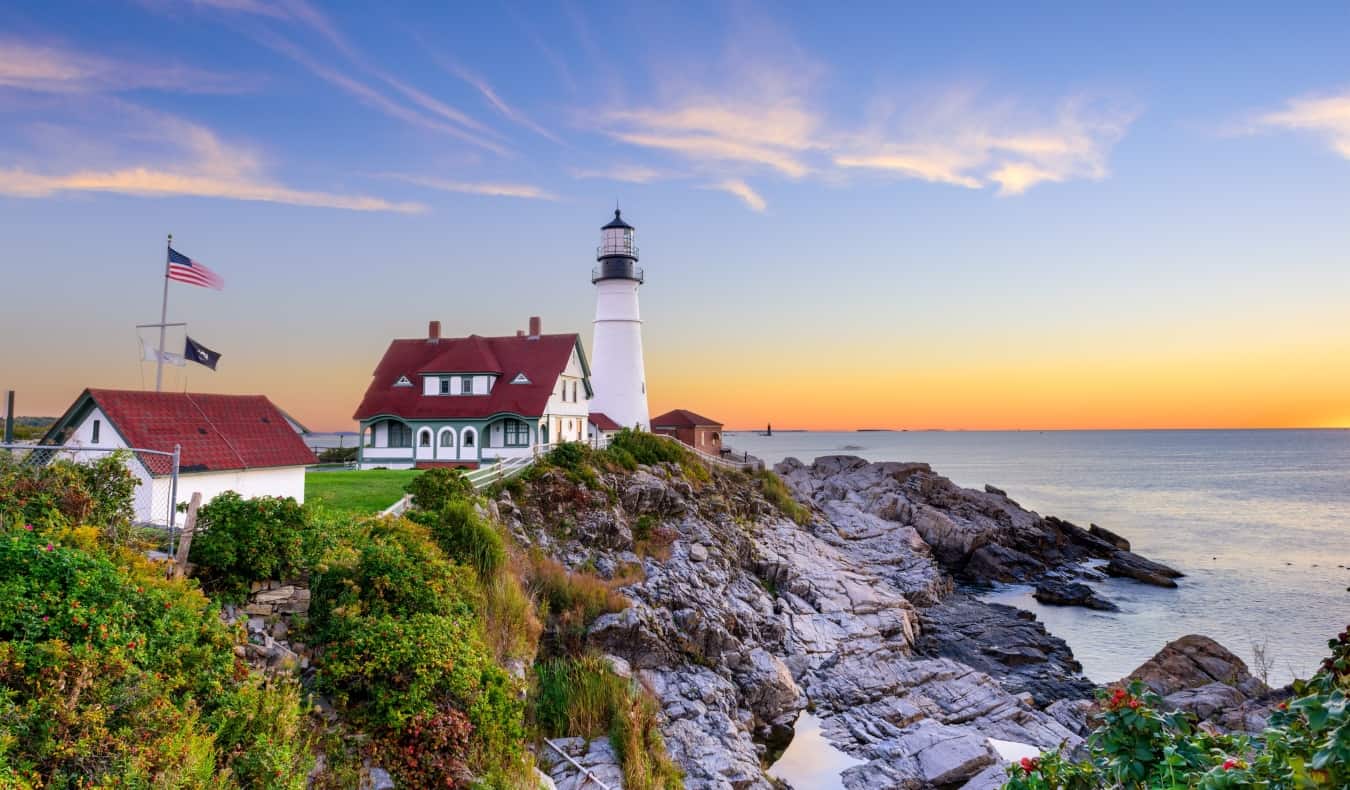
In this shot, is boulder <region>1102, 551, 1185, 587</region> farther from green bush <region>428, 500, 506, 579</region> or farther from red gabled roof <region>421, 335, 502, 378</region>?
green bush <region>428, 500, 506, 579</region>

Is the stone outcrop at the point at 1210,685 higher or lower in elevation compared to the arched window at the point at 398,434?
lower

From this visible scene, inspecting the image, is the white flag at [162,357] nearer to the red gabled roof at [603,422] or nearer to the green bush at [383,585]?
the green bush at [383,585]

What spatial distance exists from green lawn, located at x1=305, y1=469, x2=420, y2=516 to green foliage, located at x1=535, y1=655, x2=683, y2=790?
7346mm

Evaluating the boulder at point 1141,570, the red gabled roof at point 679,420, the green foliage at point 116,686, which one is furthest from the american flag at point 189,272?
the boulder at point 1141,570

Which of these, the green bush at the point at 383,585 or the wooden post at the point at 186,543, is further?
the green bush at the point at 383,585

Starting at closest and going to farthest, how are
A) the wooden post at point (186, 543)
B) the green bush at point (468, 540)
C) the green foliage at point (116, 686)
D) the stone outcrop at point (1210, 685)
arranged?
1. the green foliage at point (116, 686)
2. the wooden post at point (186, 543)
3. the green bush at point (468, 540)
4. the stone outcrop at point (1210, 685)

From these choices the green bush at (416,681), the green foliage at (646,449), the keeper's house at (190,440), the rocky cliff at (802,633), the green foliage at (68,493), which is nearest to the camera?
the green foliage at (68,493)

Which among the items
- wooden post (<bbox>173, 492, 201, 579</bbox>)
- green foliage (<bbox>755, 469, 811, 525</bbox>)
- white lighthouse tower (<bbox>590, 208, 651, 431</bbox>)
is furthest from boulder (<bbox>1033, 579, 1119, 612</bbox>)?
wooden post (<bbox>173, 492, 201, 579</bbox>)

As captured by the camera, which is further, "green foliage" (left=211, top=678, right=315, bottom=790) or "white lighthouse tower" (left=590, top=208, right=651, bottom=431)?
"white lighthouse tower" (left=590, top=208, right=651, bottom=431)

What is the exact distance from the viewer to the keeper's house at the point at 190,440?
51.3 feet

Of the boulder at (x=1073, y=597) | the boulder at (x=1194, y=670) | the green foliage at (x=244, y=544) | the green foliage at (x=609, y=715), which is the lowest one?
the boulder at (x=1073, y=597)

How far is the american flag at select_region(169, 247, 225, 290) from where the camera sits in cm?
1869

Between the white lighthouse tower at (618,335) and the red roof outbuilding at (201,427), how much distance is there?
25.1 m

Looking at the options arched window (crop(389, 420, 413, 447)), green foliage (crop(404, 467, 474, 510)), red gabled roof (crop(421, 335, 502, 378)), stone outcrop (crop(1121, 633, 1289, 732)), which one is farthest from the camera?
red gabled roof (crop(421, 335, 502, 378))
